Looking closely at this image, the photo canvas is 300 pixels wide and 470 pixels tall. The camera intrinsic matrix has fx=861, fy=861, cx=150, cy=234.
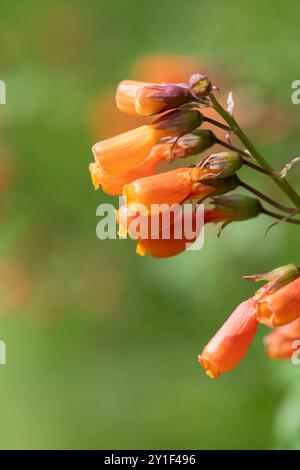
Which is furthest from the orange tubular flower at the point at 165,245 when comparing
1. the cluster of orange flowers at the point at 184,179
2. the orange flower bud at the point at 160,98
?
the orange flower bud at the point at 160,98

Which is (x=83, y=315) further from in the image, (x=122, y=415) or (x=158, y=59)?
(x=158, y=59)

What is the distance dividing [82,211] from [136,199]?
301 cm

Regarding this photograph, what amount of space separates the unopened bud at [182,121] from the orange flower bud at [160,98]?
1.0 inches

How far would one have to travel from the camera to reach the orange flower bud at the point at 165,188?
2.34 m

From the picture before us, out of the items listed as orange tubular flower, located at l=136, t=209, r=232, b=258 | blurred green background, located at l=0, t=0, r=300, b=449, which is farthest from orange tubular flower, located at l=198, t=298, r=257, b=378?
blurred green background, located at l=0, t=0, r=300, b=449

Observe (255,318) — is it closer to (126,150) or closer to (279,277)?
(279,277)

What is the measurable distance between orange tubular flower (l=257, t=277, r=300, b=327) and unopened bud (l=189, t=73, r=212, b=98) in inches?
23.4

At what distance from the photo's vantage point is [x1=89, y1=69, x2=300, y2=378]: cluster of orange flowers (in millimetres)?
2373

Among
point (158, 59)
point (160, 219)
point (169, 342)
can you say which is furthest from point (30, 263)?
point (160, 219)

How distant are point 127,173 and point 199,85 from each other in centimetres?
33

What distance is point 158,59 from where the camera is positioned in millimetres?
5062

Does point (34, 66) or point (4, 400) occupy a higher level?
point (34, 66)

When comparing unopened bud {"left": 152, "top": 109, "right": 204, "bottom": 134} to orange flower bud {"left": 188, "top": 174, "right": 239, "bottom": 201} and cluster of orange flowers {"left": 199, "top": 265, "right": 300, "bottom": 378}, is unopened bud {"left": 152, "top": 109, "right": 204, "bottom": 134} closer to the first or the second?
orange flower bud {"left": 188, "top": 174, "right": 239, "bottom": 201}

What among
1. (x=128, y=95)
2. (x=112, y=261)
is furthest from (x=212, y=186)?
(x=112, y=261)
